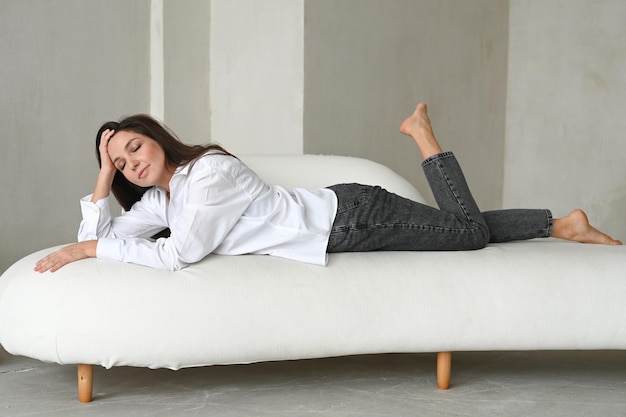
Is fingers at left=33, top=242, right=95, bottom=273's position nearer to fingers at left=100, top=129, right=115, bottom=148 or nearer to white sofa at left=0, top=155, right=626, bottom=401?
white sofa at left=0, top=155, right=626, bottom=401

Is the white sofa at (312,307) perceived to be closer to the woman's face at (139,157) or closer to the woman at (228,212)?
the woman at (228,212)

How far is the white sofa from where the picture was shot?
6.70 feet

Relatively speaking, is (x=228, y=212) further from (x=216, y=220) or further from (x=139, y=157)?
(x=139, y=157)

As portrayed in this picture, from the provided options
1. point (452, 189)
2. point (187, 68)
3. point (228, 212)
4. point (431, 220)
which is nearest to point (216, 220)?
point (228, 212)

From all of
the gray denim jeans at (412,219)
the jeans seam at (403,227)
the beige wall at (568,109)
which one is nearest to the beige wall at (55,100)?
the gray denim jeans at (412,219)

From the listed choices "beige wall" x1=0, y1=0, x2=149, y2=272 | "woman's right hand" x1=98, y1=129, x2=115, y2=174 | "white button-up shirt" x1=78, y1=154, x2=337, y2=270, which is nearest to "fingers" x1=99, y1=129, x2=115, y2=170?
"woman's right hand" x1=98, y1=129, x2=115, y2=174

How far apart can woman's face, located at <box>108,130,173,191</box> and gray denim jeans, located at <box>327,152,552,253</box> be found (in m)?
0.53

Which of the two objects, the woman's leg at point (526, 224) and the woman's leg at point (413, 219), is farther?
the woman's leg at point (526, 224)

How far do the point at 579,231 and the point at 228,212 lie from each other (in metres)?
1.22

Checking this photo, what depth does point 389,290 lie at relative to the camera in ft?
7.31

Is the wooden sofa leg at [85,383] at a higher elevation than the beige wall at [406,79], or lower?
lower

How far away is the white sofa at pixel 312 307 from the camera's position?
2041mm

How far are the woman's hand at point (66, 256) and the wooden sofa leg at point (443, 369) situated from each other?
980 mm

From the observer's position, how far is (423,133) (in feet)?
8.95
